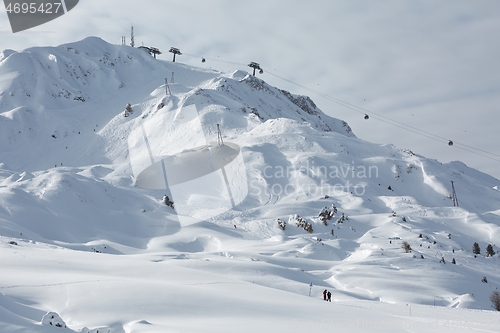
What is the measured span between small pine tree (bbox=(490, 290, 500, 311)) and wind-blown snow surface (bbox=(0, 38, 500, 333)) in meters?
0.68

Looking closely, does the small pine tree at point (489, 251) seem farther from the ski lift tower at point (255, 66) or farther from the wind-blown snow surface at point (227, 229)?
the ski lift tower at point (255, 66)

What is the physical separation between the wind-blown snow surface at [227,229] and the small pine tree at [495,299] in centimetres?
68

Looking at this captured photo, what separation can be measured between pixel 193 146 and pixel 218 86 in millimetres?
31213

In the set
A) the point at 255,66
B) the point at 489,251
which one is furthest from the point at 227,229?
the point at 255,66

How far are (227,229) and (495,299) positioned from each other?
20879 mm

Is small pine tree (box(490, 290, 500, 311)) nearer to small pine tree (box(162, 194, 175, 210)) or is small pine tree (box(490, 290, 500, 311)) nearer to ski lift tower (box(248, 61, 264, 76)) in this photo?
small pine tree (box(162, 194, 175, 210))

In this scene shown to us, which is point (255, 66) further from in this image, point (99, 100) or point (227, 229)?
point (227, 229)

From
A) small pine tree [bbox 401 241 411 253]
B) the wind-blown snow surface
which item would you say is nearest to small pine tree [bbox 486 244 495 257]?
the wind-blown snow surface

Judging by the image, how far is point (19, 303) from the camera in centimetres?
982

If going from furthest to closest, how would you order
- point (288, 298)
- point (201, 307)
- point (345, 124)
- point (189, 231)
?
1. point (345, 124)
2. point (189, 231)
3. point (288, 298)
4. point (201, 307)

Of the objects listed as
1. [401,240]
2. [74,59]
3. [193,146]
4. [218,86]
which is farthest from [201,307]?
[74,59]

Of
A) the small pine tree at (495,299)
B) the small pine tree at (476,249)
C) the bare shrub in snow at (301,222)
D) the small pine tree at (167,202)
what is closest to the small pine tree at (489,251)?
the small pine tree at (476,249)

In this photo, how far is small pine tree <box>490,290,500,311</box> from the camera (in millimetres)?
23675

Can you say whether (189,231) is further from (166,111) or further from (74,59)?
(74,59)
